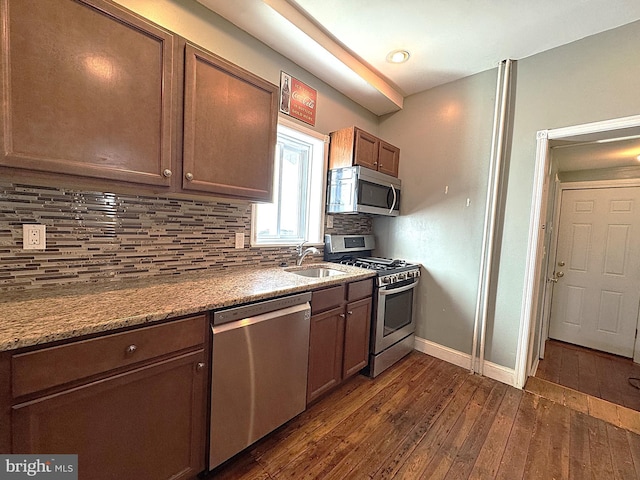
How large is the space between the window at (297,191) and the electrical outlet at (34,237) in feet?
4.27

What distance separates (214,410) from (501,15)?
2.92 metres

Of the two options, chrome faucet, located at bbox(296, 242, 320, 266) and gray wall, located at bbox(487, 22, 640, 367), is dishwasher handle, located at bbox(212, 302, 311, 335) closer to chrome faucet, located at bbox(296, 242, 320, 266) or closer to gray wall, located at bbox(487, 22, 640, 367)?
chrome faucet, located at bbox(296, 242, 320, 266)

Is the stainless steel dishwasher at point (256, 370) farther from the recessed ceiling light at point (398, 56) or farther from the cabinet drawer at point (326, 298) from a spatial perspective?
the recessed ceiling light at point (398, 56)

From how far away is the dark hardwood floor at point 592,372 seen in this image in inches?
91.6

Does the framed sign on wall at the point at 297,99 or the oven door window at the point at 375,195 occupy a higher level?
the framed sign on wall at the point at 297,99

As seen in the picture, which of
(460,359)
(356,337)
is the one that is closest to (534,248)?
(460,359)

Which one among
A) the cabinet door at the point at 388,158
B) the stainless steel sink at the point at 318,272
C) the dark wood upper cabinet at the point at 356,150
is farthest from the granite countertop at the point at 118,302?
the cabinet door at the point at 388,158

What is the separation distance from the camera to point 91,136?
3.67ft

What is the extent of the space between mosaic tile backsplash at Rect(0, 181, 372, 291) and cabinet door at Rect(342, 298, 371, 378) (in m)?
0.95

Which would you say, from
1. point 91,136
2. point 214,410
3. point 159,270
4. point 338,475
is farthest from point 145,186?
point 338,475

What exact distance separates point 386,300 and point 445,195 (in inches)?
48.8

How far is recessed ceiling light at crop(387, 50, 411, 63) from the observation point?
87.6 inches

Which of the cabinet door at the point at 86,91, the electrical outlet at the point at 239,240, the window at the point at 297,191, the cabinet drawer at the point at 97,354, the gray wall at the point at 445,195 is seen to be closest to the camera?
the cabinet drawer at the point at 97,354

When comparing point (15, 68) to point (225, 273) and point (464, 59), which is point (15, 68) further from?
point (464, 59)
